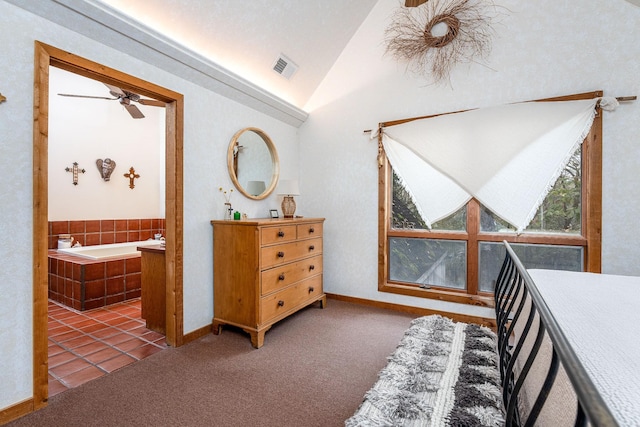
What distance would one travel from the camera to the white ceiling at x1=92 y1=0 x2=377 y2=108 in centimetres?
213

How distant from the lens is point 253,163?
316 cm

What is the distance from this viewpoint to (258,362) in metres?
2.15

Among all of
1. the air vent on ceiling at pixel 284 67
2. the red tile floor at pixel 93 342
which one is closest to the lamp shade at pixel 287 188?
the air vent on ceiling at pixel 284 67

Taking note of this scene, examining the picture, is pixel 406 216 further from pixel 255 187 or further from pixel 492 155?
pixel 255 187

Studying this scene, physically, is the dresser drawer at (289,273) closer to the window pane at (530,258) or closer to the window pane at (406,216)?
the window pane at (406,216)

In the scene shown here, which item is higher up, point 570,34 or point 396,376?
point 570,34

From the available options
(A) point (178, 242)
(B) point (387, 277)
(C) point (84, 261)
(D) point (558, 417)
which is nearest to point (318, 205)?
(B) point (387, 277)

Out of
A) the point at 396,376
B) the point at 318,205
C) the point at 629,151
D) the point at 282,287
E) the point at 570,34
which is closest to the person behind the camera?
the point at 396,376

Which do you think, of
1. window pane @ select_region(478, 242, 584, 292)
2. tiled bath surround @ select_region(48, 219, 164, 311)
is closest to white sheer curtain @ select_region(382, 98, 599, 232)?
window pane @ select_region(478, 242, 584, 292)

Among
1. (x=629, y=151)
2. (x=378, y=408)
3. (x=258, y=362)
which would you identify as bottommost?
(x=258, y=362)

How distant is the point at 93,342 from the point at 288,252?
5.89ft

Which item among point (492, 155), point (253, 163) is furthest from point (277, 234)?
point (492, 155)

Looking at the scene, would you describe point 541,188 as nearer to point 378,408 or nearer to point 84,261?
point 378,408

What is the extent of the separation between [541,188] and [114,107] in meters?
5.85
